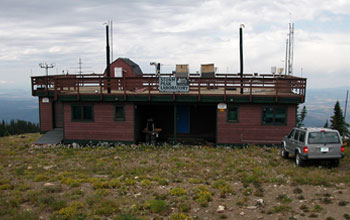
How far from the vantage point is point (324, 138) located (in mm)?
15031

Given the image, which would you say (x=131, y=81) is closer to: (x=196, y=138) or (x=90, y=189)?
(x=196, y=138)

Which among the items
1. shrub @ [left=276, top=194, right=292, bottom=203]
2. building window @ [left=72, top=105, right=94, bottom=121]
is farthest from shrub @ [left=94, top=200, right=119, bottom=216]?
building window @ [left=72, top=105, right=94, bottom=121]

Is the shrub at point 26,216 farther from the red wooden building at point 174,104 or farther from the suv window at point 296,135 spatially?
the red wooden building at point 174,104

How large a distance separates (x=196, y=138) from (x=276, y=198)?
1482 cm

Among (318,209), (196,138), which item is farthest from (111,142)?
(318,209)

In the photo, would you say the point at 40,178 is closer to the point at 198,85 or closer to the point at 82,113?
the point at 82,113

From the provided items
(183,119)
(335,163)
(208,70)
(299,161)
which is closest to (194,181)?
(299,161)

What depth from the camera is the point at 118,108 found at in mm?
23141

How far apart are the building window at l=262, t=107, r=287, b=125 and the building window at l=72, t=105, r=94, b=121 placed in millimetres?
11763

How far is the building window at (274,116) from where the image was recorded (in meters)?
21.9

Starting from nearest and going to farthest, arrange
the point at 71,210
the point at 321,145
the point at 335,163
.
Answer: the point at 71,210 < the point at 321,145 < the point at 335,163

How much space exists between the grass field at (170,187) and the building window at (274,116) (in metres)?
2.98

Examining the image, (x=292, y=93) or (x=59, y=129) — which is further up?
(x=292, y=93)

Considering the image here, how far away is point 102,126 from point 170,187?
11449 mm
